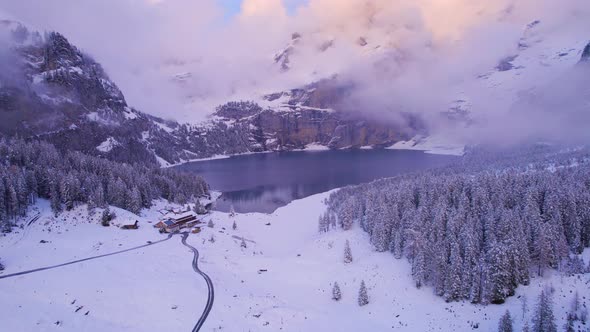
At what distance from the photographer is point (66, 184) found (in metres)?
79.6

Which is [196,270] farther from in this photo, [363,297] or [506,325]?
[506,325]

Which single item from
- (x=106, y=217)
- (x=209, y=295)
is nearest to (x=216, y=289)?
(x=209, y=295)

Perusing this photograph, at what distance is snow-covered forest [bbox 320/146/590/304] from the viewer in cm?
4606

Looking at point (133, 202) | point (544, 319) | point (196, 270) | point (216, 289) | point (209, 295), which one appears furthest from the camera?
point (133, 202)

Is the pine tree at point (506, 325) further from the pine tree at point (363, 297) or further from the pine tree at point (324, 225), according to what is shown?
the pine tree at point (324, 225)

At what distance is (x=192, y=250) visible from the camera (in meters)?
67.8

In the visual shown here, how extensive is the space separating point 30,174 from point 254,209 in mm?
72891

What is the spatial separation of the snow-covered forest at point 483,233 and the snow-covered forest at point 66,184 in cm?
5858

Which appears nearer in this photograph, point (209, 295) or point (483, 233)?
point (209, 295)

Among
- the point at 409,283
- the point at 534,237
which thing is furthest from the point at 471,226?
the point at 409,283

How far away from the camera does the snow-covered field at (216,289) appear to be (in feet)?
126

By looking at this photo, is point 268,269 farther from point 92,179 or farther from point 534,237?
point 92,179

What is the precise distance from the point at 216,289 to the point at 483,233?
164 ft

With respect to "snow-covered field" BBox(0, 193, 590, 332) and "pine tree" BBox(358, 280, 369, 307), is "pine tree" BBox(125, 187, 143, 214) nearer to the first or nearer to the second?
"snow-covered field" BBox(0, 193, 590, 332)
